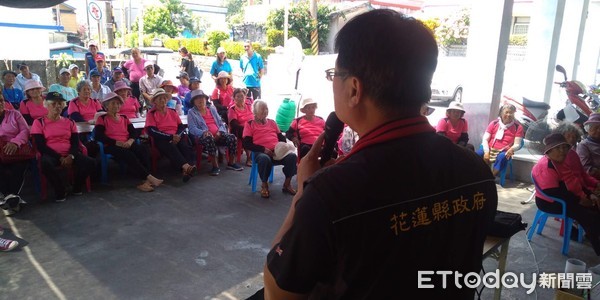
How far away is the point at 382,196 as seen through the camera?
2.79 ft

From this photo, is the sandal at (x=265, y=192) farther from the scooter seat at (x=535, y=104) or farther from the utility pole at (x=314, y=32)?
the utility pole at (x=314, y=32)

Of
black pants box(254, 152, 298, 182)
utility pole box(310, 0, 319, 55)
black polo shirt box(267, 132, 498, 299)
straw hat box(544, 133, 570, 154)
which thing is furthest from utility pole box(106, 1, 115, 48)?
black polo shirt box(267, 132, 498, 299)

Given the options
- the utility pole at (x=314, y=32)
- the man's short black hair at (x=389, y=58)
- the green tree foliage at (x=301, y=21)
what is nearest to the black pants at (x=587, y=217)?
the man's short black hair at (x=389, y=58)

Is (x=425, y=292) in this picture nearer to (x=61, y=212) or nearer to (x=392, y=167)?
(x=392, y=167)

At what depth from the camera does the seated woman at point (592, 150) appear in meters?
4.21

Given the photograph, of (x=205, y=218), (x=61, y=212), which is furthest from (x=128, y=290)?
(x=61, y=212)

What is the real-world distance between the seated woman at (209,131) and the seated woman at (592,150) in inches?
163

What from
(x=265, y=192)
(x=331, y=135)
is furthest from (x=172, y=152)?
(x=331, y=135)

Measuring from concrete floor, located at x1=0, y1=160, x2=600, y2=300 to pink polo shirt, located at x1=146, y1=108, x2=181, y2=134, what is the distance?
873mm

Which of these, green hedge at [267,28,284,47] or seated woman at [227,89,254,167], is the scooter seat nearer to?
seated woman at [227,89,254,167]

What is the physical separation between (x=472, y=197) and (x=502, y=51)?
19.5 ft

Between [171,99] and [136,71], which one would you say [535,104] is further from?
[136,71]

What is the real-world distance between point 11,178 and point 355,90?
15.6 feet

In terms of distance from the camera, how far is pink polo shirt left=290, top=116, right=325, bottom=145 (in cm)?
544
